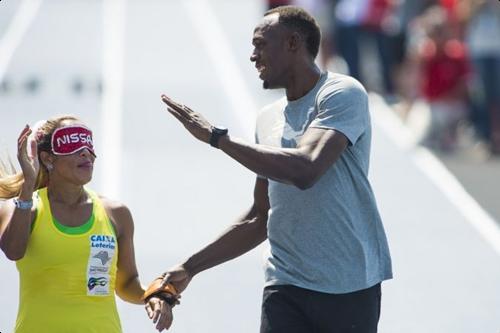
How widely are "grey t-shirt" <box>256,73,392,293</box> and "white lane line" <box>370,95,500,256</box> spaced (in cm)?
611

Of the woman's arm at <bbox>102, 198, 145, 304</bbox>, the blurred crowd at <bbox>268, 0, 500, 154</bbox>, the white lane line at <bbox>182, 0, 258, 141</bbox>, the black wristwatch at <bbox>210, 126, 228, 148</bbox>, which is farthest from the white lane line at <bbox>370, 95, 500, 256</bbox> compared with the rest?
the black wristwatch at <bbox>210, 126, 228, 148</bbox>

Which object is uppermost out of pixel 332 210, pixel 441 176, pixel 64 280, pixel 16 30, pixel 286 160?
pixel 16 30

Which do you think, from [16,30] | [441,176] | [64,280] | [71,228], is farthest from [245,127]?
[64,280]

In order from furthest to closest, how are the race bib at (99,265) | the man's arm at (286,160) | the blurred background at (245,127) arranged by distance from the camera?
1. the blurred background at (245,127)
2. the race bib at (99,265)
3. the man's arm at (286,160)

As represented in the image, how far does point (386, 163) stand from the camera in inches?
630

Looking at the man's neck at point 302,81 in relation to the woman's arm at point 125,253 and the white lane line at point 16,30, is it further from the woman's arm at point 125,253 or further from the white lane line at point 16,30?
the white lane line at point 16,30

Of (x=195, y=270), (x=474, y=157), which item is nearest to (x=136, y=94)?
(x=474, y=157)

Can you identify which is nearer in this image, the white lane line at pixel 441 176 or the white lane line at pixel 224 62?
the white lane line at pixel 441 176

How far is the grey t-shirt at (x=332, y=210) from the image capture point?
238 inches

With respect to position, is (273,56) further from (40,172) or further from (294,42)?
(40,172)

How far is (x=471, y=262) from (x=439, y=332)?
2094mm

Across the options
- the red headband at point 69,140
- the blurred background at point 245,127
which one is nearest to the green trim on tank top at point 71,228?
the red headband at point 69,140

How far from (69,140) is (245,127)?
10941 mm

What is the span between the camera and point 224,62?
22688 millimetres
